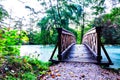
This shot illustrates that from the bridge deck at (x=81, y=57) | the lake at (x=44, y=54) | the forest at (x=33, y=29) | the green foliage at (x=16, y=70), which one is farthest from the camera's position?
the lake at (x=44, y=54)

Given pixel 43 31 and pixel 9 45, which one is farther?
pixel 43 31

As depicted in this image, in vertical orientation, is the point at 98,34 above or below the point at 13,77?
above

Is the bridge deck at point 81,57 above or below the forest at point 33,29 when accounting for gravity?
below

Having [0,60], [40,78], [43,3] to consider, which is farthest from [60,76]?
[43,3]

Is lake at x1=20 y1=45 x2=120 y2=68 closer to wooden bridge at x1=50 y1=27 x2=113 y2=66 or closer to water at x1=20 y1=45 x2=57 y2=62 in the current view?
water at x1=20 y1=45 x2=57 y2=62

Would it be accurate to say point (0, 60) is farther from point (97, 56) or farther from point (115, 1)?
point (115, 1)

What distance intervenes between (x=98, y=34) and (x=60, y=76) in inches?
73.6

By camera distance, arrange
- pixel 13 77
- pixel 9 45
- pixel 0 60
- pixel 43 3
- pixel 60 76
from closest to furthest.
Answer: pixel 13 77 → pixel 0 60 → pixel 60 76 → pixel 9 45 → pixel 43 3

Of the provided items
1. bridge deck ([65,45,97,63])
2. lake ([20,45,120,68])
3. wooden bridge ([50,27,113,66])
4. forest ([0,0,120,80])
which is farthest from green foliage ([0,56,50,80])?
bridge deck ([65,45,97,63])

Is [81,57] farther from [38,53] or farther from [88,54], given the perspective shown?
[38,53]

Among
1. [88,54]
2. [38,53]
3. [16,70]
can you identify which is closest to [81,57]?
[88,54]

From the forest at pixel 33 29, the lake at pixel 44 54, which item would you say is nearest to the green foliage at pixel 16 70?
the forest at pixel 33 29

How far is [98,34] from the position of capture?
4.41m

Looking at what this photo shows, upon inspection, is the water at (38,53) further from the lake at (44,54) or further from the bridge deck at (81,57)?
the bridge deck at (81,57)
